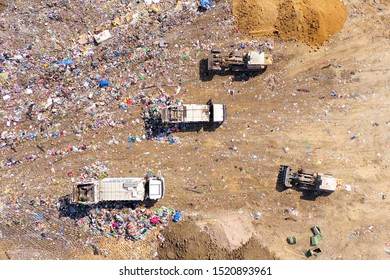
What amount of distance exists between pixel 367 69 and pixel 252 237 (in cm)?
756

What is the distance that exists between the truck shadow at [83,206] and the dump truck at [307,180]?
4890 millimetres

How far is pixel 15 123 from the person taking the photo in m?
11.9

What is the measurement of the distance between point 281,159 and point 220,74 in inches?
154

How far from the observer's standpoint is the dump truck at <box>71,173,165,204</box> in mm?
10594

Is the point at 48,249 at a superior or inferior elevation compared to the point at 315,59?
inferior

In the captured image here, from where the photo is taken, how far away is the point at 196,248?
36.9ft

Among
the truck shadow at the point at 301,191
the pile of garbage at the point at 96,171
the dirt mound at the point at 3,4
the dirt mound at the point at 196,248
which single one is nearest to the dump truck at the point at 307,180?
the truck shadow at the point at 301,191

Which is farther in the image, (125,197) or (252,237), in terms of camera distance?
(252,237)

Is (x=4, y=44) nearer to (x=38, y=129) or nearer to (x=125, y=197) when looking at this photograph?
(x=38, y=129)

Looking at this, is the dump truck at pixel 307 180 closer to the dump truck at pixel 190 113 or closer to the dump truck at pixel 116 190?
the dump truck at pixel 190 113

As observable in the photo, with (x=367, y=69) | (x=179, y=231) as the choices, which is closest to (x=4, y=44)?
(x=179, y=231)

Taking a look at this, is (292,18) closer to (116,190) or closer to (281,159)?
(281,159)

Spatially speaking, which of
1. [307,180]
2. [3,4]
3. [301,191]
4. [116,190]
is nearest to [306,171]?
[307,180]
